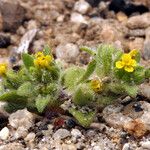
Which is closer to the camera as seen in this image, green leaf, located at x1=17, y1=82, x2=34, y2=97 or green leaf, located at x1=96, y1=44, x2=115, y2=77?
green leaf, located at x1=17, y1=82, x2=34, y2=97

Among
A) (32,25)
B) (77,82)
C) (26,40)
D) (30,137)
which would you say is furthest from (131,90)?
(32,25)

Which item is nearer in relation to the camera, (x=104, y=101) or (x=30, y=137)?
(x=30, y=137)

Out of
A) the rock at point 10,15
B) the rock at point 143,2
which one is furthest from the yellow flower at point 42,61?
the rock at point 143,2

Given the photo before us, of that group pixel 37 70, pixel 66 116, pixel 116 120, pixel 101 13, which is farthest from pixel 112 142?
pixel 101 13

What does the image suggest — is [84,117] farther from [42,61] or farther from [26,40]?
[26,40]

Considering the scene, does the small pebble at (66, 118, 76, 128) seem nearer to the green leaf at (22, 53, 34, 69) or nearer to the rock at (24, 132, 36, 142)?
the rock at (24, 132, 36, 142)

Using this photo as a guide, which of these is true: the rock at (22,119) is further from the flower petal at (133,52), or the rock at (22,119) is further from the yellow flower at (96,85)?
the flower petal at (133,52)

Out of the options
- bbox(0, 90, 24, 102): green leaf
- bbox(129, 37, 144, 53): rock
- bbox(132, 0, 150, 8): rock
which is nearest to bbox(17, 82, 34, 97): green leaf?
bbox(0, 90, 24, 102): green leaf
